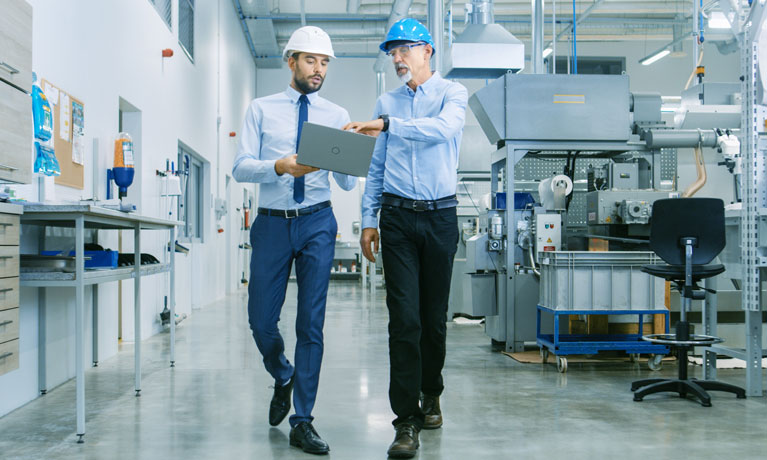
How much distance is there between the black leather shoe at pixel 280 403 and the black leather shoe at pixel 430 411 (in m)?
0.54

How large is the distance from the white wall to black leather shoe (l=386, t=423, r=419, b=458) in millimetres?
1752

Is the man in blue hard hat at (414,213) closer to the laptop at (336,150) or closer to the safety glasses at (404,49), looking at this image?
the safety glasses at (404,49)

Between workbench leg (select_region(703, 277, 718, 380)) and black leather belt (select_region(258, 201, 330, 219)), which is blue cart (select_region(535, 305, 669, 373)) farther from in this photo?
black leather belt (select_region(258, 201, 330, 219))

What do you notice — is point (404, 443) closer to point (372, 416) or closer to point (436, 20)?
point (372, 416)

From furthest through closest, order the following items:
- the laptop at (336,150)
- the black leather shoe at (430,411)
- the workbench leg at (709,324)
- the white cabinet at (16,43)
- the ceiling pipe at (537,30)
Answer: the ceiling pipe at (537,30) < the workbench leg at (709,324) < the black leather shoe at (430,411) < the white cabinet at (16,43) < the laptop at (336,150)

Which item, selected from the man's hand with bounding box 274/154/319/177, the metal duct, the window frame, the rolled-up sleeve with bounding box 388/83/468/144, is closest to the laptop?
the man's hand with bounding box 274/154/319/177

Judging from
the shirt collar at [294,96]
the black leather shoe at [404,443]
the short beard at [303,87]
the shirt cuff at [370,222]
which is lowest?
the black leather shoe at [404,443]

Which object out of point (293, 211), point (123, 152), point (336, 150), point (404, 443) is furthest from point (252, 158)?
point (123, 152)

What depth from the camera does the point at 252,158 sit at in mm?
2426

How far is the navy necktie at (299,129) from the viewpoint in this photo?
2.37 meters

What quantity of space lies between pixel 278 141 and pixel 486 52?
3.00 m

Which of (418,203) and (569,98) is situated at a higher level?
(569,98)

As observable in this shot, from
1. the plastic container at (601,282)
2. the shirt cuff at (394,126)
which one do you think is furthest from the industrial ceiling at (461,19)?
the shirt cuff at (394,126)

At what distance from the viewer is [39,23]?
3.24 m
